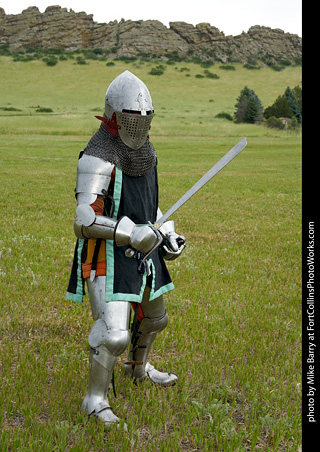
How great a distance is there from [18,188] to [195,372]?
557 inches

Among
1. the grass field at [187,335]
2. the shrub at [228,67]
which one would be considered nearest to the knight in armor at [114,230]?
the grass field at [187,335]

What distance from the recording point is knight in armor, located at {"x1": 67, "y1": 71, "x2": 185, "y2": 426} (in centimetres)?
398

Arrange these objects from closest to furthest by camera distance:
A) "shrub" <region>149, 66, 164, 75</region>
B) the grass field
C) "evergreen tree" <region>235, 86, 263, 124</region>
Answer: the grass field
"evergreen tree" <region>235, 86, 263, 124</region>
"shrub" <region>149, 66, 164, 75</region>

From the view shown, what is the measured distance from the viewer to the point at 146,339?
15.8ft

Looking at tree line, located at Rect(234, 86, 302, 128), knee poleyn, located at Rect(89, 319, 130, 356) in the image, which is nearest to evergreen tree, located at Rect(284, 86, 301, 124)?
tree line, located at Rect(234, 86, 302, 128)

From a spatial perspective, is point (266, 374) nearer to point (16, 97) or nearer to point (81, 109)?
point (81, 109)

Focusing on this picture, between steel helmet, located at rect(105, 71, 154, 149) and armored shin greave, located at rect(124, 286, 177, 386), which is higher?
steel helmet, located at rect(105, 71, 154, 149)

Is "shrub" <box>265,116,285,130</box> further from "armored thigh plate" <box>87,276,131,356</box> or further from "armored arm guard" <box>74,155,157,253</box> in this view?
"armored thigh plate" <box>87,276,131,356</box>

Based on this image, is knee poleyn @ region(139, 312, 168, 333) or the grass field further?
knee poleyn @ region(139, 312, 168, 333)

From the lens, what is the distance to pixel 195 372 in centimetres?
499

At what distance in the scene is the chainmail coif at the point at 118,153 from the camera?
4199 mm

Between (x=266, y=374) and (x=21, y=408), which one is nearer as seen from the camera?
(x=21, y=408)
